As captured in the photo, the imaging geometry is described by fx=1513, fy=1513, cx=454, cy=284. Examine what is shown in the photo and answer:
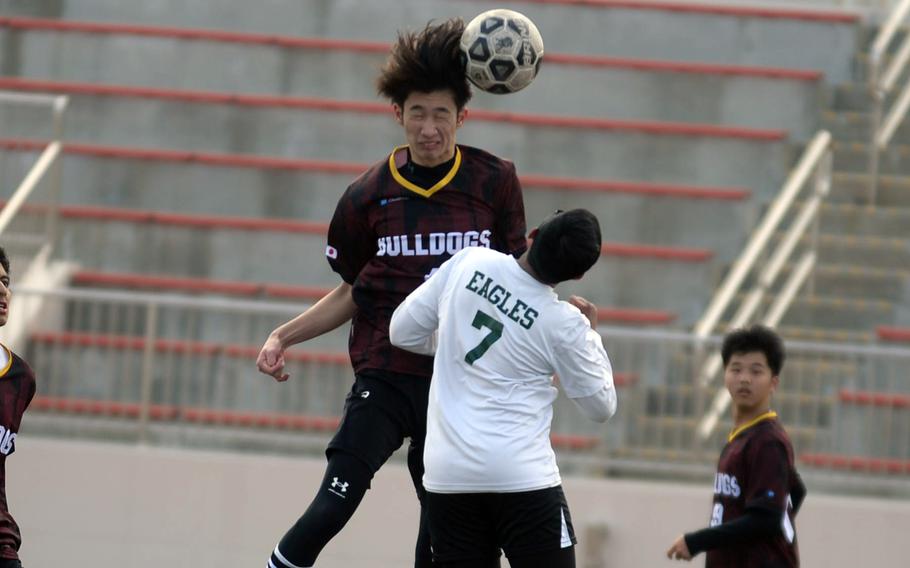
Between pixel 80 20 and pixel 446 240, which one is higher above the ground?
pixel 80 20

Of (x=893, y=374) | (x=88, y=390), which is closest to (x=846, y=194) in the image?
(x=893, y=374)

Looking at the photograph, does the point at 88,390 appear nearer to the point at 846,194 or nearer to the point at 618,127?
the point at 618,127

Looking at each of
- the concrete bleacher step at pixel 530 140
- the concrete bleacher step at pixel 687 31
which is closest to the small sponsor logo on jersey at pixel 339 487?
the concrete bleacher step at pixel 530 140

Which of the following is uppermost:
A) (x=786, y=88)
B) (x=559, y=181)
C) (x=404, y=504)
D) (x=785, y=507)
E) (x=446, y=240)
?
(x=786, y=88)

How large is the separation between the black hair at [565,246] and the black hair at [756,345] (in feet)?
3.75

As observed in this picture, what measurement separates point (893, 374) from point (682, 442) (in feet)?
3.97

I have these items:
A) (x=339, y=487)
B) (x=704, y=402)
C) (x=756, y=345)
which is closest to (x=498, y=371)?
(x=339, y=487)

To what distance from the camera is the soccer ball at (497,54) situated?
483 cm

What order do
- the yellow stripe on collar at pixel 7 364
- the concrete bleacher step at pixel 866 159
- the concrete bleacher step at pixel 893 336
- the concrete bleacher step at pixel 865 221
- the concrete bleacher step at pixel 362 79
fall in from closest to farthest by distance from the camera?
1. the yellow stripe on collar at pixel 7 364
2. the concrete bleacher step at pixel 893 336
3. the concrete bleacher step at pixel 865 221
4. the concrete bleacher step at pixel 866 159
5. the concrete bleacher step at pixel 362 79

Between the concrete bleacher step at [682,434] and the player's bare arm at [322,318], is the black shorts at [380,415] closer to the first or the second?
the player's bare arm at [322,318]

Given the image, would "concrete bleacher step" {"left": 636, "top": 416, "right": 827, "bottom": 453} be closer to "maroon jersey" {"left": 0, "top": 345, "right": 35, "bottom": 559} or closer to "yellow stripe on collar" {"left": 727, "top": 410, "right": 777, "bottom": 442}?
"yellow stripe on collar" {"left": 727, "top": 410, "right": 777, "bottom": 442}

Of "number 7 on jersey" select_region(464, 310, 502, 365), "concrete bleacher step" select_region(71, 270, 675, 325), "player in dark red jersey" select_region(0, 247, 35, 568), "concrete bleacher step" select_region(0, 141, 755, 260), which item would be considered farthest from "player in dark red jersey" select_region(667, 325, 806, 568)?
"concrete bleacher step" select_region(0, 141, 755, 260)

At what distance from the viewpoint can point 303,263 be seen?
10719mm

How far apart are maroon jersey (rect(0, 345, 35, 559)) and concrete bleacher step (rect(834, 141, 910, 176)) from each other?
328 inches
